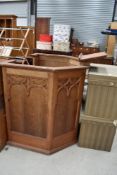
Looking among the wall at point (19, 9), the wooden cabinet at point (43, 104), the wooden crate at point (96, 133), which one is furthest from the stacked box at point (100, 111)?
the wall at point (19, 9)

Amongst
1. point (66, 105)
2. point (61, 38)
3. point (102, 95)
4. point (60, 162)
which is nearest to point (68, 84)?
point (66, 105)

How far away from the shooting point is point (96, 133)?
197 cm

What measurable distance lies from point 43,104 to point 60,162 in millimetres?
719

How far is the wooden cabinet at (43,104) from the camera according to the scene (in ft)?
5.32

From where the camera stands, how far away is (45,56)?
2.42m

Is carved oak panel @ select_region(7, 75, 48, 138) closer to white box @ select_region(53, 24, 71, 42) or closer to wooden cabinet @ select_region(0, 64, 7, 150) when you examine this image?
wooden cabinet @ select_region(0, 64, 7, 150)

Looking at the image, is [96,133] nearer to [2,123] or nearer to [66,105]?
[66,105]

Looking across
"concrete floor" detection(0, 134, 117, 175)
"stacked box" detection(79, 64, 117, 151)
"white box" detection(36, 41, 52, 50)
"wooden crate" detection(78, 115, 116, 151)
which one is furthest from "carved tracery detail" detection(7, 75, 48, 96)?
"white box" detection(36, 41, 52, 50)

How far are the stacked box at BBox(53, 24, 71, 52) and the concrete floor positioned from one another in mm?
3032

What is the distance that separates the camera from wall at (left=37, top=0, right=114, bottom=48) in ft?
15.4

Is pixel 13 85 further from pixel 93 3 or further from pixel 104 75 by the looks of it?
pixel 93 3

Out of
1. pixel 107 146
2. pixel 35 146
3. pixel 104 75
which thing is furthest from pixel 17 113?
pixel 107 146

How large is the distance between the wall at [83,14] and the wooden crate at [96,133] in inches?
140

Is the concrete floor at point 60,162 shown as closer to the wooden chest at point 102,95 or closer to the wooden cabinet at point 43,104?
the wooden cabinet at point 43,104
